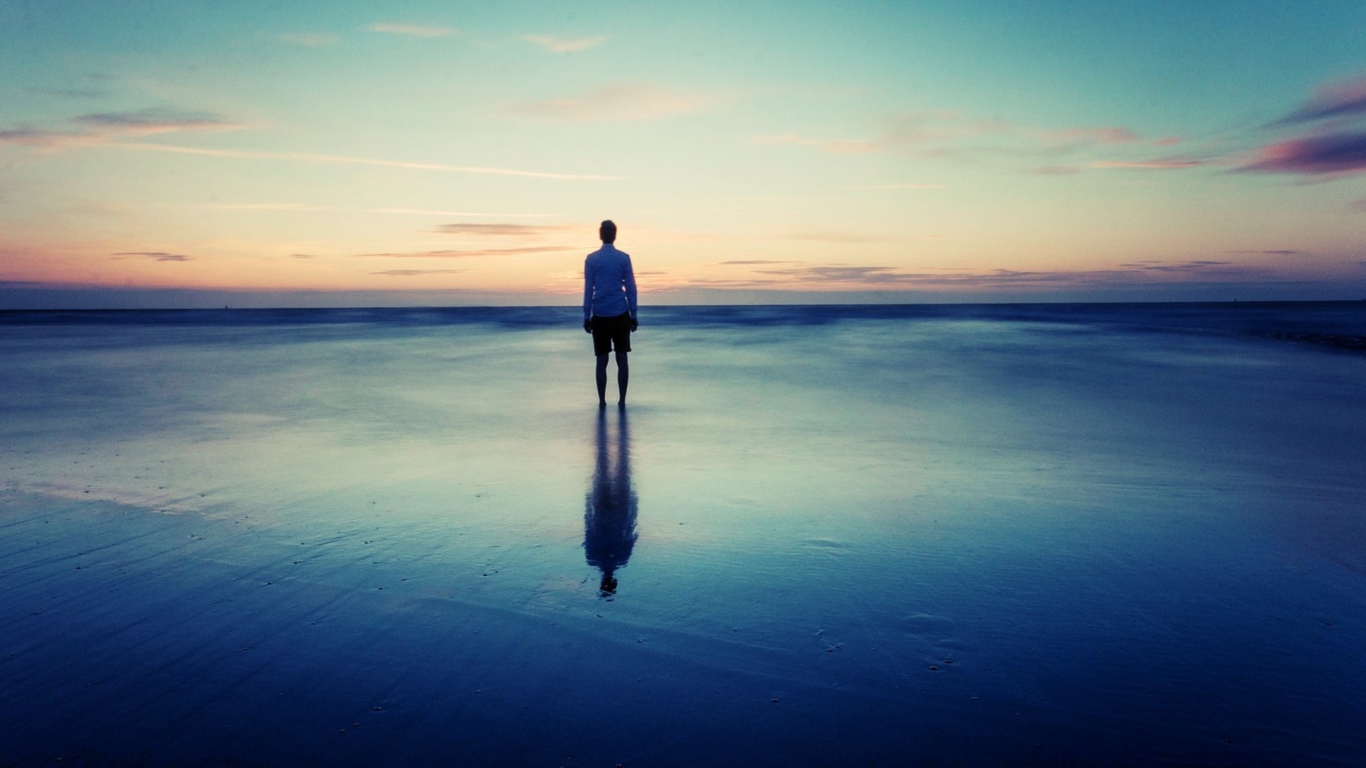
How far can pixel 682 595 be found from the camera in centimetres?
278

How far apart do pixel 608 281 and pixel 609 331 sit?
50cm

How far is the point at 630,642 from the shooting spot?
7.87 ft

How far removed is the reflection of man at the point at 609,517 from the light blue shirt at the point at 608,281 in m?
2.69

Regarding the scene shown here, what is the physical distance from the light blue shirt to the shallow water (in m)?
1.89

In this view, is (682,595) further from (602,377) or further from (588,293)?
(588,293)

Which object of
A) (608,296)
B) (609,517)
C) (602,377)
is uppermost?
(608,296)

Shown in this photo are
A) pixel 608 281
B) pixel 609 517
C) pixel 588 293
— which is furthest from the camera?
pixel 588 293

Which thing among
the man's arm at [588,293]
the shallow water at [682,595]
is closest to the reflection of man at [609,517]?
the shallow water at [682,595]

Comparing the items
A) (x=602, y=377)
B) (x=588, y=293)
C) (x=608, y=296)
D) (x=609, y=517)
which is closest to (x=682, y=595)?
(x=609, y=517)

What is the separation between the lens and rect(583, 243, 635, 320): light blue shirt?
8008mm

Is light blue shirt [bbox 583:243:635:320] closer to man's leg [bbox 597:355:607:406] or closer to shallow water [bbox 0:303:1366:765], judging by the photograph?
man's leg [bbox 597:355:607:406]

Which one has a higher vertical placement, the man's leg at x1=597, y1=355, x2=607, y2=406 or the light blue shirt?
the light blue shirt

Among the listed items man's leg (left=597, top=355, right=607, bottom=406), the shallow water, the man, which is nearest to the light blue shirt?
the man

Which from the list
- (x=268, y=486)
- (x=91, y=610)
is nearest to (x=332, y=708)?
(x=91, y=610)
